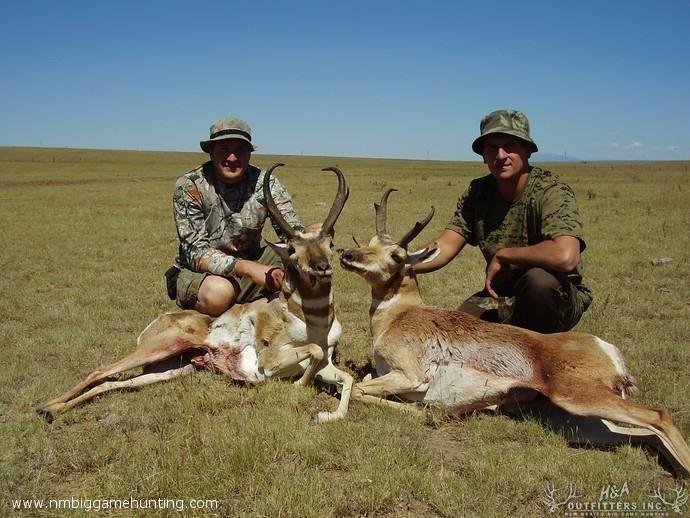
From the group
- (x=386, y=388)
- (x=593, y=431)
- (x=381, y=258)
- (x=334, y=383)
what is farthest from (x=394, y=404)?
(x=593, y=431)

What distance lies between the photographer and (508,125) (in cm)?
618

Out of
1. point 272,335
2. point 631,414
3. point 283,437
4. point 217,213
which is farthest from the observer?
point 217,213

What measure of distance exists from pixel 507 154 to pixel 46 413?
18.3ft

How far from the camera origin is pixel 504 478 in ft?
13.6

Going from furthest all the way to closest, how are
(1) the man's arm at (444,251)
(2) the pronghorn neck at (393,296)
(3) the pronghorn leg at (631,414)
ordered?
(1) the man's arm at (444,251) → (2) the pronghorn neck at (393,296) → (3) the pronghorn leg at (631,414)

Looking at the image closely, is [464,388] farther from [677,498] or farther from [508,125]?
[508,125]

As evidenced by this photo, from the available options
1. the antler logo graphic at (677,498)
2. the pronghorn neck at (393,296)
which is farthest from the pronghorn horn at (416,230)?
the antler logo graphic at (677,498)

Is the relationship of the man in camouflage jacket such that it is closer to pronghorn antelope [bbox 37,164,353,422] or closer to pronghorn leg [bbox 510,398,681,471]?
pronghorn antelope [bbox 37,164,353,422]

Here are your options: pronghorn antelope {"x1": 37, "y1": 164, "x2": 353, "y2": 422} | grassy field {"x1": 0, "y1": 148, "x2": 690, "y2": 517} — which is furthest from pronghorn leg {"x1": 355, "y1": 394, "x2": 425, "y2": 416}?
pronghorn antelope {"x1": 37, "y1": 164, "x2": 353, "y2": 422}

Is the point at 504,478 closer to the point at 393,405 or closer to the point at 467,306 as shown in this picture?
the point at 393,405

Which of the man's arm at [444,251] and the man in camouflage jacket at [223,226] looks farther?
the man in camouflage jacket at [223,226]

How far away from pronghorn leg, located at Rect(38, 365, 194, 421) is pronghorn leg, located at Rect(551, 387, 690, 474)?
166 inches

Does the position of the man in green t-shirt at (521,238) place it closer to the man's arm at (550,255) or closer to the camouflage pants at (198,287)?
the man's arm at (550,255)

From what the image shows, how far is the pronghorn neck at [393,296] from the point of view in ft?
20.4
